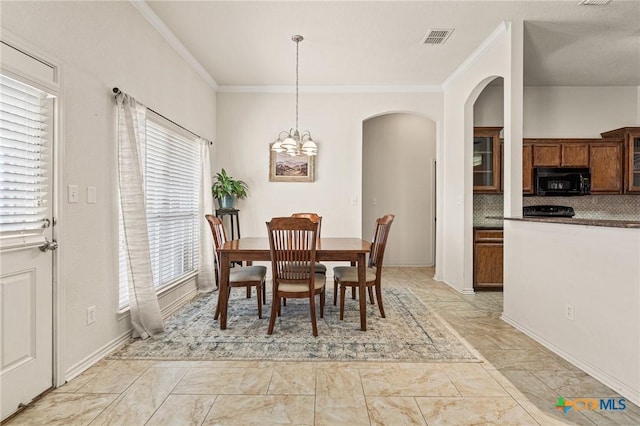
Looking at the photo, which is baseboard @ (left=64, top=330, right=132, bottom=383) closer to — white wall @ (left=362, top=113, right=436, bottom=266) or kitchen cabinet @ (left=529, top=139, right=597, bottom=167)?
white wall @ (left=362, top=113, right=436, bottom=266)

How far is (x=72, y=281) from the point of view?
211cm

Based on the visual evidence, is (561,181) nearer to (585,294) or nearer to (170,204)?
(585,294)

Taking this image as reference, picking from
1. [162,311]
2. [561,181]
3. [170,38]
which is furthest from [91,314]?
[561,181]

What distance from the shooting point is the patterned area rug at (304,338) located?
7.89 ft

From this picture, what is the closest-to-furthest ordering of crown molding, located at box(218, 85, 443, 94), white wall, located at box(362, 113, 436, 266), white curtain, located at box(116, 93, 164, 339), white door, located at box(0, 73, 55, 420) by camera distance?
white door, located at box(0, 73, 55, 420), white curtain, located at box(116, 93, 164, 339), crown molding, located at box(218, 85, 443, 94), white wall, located at box(362, 113, 436, 266)

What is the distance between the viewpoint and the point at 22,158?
179cm

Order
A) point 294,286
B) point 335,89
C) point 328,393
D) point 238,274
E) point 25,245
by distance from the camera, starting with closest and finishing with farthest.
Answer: point 25,245
point 328,393
point 294,286
point 238,274
point 335,89

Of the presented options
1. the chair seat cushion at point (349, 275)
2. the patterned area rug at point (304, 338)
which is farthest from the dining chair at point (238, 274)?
the chair seat cushion at point (349, 275)

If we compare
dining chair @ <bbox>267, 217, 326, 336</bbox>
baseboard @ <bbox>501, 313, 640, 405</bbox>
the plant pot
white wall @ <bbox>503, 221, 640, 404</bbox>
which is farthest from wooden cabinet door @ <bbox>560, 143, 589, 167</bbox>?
the plant pot

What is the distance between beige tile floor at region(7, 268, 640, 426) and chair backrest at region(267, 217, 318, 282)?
0.71 metres

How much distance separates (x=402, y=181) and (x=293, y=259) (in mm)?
3920

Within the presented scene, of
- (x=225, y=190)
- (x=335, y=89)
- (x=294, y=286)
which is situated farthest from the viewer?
(x=335, y=89)

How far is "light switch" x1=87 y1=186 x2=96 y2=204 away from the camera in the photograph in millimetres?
2238

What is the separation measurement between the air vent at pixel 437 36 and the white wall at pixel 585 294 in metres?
2.02
